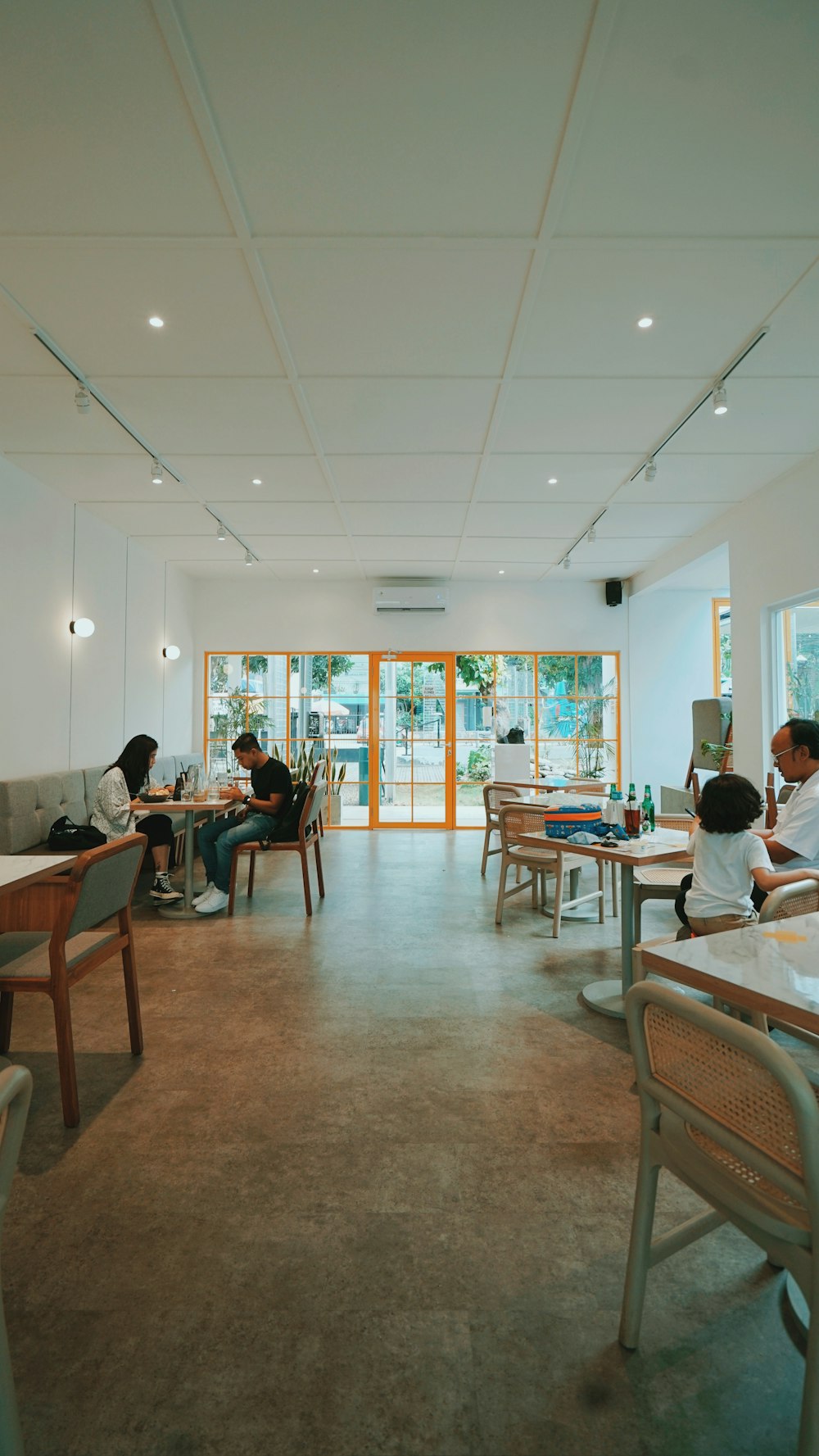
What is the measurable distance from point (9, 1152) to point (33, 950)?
1714mm

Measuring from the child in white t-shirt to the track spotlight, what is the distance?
253 cm

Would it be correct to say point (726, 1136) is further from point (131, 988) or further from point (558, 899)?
point (558, 899)

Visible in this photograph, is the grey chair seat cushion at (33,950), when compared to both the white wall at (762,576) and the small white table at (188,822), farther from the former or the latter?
the white wall at (762,576)

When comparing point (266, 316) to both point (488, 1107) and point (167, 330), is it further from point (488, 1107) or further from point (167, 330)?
point (488, 1107)

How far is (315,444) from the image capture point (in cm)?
482

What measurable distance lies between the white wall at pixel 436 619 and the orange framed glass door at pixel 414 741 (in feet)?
1.45

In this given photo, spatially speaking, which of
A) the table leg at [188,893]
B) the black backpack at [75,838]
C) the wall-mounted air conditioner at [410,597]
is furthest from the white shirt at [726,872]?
the wall-mounted air conditioner at [410,597]

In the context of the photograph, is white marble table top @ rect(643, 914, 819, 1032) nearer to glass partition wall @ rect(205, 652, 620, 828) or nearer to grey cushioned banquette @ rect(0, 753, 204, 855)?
grey cushioned banquette @ rect(0, 753, 204, 855)

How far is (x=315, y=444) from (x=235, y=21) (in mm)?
2885

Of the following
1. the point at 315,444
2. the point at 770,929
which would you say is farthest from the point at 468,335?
the point at 770,929

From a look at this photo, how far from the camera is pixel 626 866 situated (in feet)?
11.0

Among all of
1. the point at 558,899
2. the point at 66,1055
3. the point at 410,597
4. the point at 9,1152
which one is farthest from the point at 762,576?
the point at 9,1152

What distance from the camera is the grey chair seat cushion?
7.80 feet

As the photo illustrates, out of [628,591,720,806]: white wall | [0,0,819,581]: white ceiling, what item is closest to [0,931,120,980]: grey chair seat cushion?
[0,0,819,581]: white ceiling
